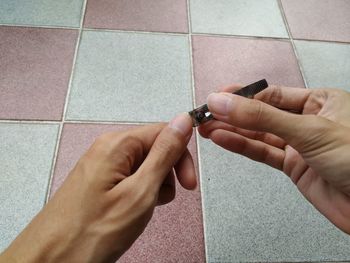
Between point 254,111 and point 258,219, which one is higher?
point 254,111

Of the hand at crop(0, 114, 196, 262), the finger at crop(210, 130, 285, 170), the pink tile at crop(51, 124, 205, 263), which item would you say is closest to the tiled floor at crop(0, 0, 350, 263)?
the pink tile at crop(51, 124, 205, 263)

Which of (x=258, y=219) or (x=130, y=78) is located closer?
(x=258, y=219)


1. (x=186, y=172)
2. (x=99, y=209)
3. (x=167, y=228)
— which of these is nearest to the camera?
→ (x=99, y=209)

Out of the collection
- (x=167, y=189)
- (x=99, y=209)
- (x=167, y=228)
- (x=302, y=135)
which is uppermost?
(x=302, y=135)

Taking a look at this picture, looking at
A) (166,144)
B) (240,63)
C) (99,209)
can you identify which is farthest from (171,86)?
(99,209)

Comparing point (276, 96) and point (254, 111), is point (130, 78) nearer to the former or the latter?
point (276, 96)

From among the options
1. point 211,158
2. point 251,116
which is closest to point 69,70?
point 211,158

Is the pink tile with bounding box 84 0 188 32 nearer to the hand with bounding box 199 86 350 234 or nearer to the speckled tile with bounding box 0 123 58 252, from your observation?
the speckled tile with bounding box 0 123 58 252
